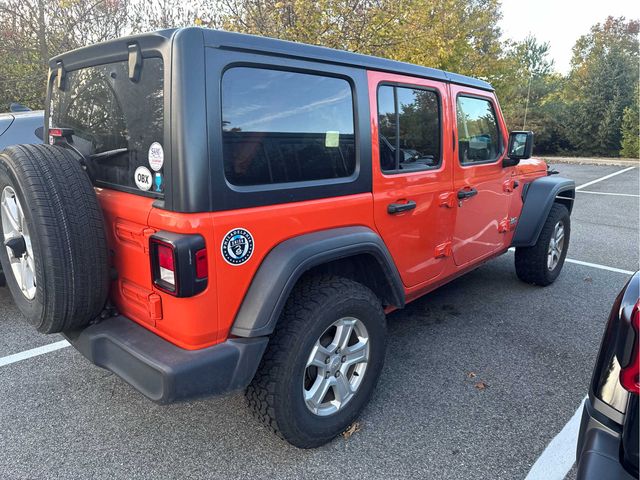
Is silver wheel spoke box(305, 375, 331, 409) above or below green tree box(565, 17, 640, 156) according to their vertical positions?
below

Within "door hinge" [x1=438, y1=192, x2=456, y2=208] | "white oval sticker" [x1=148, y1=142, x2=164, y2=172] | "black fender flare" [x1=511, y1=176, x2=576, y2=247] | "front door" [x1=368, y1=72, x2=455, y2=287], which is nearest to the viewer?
"white oval sticker" [x1=148, y1=142, x2=164, y2=172]

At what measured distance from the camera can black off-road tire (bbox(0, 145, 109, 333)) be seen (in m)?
1.93

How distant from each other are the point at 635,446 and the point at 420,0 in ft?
28.4

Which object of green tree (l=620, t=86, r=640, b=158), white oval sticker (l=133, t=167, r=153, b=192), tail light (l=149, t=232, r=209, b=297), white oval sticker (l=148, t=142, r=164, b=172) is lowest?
tail light (l=149, t=232, r=209, b=297)

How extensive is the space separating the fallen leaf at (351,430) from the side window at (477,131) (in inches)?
76.0

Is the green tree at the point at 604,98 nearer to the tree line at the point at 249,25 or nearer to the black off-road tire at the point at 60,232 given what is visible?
the tree line at the point at 249,25

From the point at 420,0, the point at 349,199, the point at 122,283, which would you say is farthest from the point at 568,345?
the point at 420,0

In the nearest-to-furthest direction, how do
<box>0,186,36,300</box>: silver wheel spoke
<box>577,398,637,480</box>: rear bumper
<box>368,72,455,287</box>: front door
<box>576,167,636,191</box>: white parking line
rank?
<box>577,398,637,480</box>: rear bumper
<box>0,186,36,300</box>: silver wheel spoke
<box>368,72,455,287</box>: front door
<box>576,167,636,191</box>: white parking line

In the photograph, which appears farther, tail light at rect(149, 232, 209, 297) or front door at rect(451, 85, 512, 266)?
front door at rect(451, 85, 512, 266)

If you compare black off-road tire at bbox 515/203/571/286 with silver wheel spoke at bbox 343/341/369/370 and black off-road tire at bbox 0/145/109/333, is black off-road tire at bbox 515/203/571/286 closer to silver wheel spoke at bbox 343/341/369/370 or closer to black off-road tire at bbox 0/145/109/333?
silver wheel spoke at bbox 343/341/369/370

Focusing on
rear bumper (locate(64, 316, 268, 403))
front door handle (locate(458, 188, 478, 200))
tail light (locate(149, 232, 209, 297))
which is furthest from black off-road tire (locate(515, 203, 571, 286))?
tail light (locate(149, 232, 209, 297))

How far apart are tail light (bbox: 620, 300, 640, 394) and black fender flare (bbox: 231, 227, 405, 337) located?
1.21 metres

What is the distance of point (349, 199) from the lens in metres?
2.42

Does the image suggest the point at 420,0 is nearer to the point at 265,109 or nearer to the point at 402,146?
the point at 402,146
